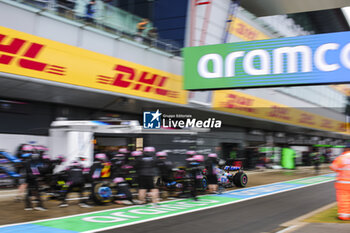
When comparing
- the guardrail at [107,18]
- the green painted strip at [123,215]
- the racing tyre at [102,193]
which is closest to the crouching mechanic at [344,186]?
the green painted strip at [123,215]

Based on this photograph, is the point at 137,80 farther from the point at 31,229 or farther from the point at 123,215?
the point at 31,229

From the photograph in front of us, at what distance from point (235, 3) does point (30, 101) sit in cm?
1594

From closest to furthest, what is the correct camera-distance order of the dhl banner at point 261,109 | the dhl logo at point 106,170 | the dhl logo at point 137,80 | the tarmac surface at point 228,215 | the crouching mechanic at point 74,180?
1. the tarmac surface at point 228,215
2. the crouching mechanic at point 74,180
3. the dhl logo at point 106,170
4. the dhl logo at point 137,80
5. the dhl banner at point 261,109

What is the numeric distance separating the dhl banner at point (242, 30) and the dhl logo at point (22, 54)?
1523 centimetres

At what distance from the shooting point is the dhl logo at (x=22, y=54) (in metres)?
11.9

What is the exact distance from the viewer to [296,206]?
37.0 feet

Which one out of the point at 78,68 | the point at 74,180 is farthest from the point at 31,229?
the point at 78,68

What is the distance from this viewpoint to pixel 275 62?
14875 mm

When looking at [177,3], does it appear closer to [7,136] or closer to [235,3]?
[235,3]

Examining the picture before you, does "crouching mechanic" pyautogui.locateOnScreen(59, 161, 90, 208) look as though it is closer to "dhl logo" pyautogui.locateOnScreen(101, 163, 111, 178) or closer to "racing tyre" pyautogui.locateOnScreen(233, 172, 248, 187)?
"dhl logo" pyautogui.locateOnScreen(101, 163, 111, 178)

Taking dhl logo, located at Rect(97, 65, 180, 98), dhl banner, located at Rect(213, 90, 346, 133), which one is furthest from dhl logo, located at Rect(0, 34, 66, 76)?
dhl banner, located at Rect(213, 90, 346, 133)

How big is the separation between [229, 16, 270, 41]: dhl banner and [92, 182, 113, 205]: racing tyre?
17.2m

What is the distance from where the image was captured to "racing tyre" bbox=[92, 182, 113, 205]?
10.9 metres

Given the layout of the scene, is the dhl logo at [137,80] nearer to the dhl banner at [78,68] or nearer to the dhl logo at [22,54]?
the dhl banner at [78,68]
